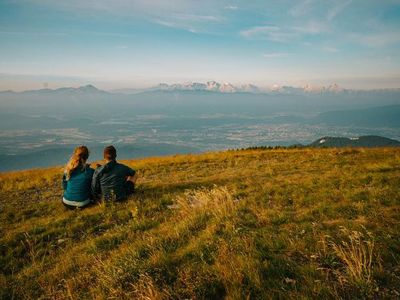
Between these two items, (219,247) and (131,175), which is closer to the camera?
(219,247)

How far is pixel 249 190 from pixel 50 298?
8.20m

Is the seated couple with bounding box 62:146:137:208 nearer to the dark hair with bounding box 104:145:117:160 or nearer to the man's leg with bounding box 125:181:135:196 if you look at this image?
the dark hair with bounding box 104:145:117:160

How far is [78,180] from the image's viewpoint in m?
11.2

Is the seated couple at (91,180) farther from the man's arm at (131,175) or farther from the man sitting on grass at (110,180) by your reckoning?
the man's arm at (131,175)

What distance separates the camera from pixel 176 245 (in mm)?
6512

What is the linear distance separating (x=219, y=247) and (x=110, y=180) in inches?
264

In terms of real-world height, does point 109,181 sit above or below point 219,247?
below

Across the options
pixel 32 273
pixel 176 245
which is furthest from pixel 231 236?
pixel 32 273

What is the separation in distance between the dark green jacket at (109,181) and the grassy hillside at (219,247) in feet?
1.74

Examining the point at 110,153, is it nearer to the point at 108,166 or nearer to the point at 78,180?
the point at 108,166

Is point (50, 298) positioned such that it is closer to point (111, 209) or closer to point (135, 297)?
point (135, 297)

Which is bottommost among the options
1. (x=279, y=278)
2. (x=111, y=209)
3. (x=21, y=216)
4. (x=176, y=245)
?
(x=21, y=216)

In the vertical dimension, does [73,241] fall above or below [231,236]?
below

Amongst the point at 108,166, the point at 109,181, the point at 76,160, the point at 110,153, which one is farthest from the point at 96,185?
the point at 110,153
